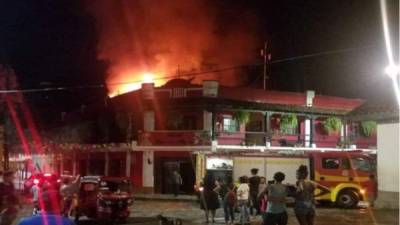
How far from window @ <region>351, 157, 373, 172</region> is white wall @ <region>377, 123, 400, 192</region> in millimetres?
3367

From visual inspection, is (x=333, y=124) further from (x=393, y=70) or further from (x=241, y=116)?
(x=393, y=70)

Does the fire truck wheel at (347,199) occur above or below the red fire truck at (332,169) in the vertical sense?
below

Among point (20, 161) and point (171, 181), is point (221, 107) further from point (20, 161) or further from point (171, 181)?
point (20, 161)

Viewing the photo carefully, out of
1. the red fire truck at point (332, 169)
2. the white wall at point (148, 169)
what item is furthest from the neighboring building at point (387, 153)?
the white wall at point (148, 169)

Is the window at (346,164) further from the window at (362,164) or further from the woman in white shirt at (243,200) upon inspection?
the woman in white shirt at (243,200)

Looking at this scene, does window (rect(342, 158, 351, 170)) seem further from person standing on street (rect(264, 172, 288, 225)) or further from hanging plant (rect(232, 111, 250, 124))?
person standing on street (rect(264, 172, 288, 225))

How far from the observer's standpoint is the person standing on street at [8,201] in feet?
39.9

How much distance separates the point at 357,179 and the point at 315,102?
1795 cm

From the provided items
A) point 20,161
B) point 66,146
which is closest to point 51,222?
point 66,146

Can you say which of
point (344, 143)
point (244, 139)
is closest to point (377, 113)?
point (244, 139)

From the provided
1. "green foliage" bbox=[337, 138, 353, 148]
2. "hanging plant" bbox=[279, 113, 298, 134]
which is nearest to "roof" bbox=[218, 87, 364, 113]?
"hanging plant" bbox=[279, 113, 298, 134]

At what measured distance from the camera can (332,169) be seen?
2666 cm

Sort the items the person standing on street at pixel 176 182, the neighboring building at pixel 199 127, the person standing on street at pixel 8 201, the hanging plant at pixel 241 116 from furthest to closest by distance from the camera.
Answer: the hanging plant at pixel 241 116, the neighboring building at pixel 199 127, the person standing on street at pixel 176 182, the person standing on street at pixel 8 201

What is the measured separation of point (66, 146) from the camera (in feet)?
159
